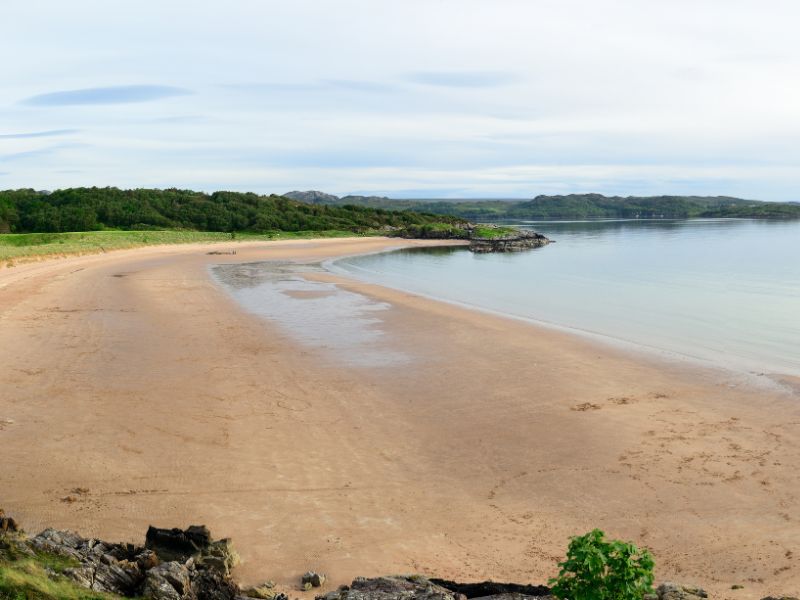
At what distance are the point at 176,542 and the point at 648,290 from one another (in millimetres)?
31882

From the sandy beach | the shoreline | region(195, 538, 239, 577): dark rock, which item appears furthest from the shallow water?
region(195, 538, 239, 577): dark rock

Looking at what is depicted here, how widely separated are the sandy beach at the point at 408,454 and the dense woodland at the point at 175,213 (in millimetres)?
68621

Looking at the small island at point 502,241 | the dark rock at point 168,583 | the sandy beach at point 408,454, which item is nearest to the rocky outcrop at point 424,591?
the sandy beach at point 408,454

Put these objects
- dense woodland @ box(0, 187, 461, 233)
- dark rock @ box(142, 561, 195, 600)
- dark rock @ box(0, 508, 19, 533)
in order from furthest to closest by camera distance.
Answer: dense woodland @ box(0, 187, 461, 233) → dark rock @ box(0, 508, 19, 533) → dark rock @ box(142, 561, 195, 600)

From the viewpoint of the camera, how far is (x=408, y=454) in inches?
414

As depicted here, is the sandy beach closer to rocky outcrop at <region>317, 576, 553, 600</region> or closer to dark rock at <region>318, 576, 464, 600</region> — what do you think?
rocky outcrop at <region>317, 576, 553, 600</region>

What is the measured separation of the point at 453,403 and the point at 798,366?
9.65 m

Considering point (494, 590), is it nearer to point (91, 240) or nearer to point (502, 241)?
point (91, 240)

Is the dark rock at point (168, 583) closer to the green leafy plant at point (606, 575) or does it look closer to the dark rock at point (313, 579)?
the dark rock at point (313, 579)

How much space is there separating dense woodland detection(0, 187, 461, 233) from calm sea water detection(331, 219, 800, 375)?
33087 mm

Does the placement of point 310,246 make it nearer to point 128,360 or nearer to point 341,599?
point 128,360

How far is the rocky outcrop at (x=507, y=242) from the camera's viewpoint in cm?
7350

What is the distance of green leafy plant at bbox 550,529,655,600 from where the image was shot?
500 centimetres

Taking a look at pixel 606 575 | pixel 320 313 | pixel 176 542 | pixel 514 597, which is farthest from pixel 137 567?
pixel 320 313
